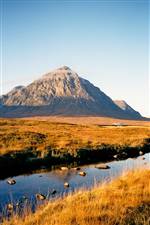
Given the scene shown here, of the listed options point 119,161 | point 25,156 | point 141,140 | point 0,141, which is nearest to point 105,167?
point 119,161

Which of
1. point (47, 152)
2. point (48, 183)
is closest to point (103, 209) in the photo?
point (48, 183)

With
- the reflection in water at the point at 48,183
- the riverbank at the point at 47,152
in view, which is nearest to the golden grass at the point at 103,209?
the reflection in water at the point at 48,183

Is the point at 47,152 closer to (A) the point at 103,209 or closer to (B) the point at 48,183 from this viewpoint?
(B) the point at 48,183

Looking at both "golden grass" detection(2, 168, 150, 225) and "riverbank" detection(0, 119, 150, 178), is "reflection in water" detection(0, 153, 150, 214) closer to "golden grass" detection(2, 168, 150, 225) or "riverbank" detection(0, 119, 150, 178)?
"riverbank" detection(0, 119, 150, 178)

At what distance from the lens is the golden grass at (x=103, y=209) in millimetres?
10867

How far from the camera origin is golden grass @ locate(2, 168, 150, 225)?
428 inches

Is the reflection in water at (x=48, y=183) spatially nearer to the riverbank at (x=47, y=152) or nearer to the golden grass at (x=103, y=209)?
the riverbank at (x=47, y=152)

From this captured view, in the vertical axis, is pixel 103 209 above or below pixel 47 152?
above

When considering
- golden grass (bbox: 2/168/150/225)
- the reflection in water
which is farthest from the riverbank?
golden grass (bbox: 2/168/150/225)

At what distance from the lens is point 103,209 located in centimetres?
1227

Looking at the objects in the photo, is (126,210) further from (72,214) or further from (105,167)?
(105,167)

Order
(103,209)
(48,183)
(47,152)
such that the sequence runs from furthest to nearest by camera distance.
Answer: (47,152) < (48,183) < (103,209)

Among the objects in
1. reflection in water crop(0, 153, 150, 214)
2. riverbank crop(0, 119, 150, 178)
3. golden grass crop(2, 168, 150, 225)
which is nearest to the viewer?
golden grass crop(2, 168, 150, 225)

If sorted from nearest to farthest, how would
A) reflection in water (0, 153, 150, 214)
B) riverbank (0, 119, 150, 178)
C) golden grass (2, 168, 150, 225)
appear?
1. golden grass (2, 168, 150, 225)
2. reflection in water (0, 153, 150, 214)
3. riverbank (0, 119, 150, 178)
